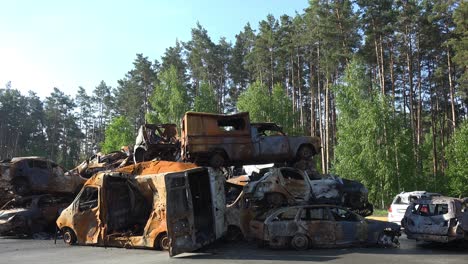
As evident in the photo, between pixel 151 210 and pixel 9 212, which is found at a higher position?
pixel 151 210

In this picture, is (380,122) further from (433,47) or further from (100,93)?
(100,93)

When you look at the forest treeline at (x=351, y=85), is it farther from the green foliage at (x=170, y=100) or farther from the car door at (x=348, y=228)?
the car door at (x=348, y=228)

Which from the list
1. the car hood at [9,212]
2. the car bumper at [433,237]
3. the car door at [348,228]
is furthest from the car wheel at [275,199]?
the car hood at [9,212]

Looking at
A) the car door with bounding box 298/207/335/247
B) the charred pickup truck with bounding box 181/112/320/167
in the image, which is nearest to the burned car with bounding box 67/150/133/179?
the charred pickup truck with bounding box 181/112/320/167

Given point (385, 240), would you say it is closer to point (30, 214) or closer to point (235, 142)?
point (235, 142)

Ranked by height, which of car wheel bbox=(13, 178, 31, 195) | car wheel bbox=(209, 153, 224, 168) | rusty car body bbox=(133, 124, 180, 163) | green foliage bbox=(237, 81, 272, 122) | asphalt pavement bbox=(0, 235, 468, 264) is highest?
green foliage bbox=(237, 81, 272, 122)

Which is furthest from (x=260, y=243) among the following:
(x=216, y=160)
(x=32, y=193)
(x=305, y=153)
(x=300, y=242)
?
(x=32, y=193)

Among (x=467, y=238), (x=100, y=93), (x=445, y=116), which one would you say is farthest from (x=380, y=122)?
(x=100, y=93)

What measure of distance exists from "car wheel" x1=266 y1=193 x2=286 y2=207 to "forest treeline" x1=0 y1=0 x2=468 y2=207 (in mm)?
25320

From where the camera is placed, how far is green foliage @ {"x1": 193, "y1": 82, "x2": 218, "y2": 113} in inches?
2025

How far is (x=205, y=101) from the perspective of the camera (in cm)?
5200

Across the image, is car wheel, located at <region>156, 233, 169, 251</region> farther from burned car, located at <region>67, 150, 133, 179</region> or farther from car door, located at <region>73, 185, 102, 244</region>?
burned car, located at <region>67, 150, 133, 179</region>

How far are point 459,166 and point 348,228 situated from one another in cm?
2918

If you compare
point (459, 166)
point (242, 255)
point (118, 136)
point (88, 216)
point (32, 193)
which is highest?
point (118, 136)
